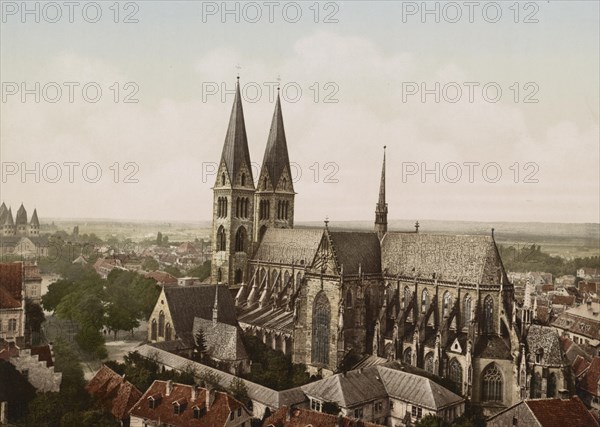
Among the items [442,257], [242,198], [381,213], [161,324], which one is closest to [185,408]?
[161,324]

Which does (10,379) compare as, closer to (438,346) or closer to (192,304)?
(192,304)

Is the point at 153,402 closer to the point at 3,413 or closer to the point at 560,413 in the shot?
the point at 3,413

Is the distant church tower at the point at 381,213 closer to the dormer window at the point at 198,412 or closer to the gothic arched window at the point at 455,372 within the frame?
the gothic arched window at the point at 455,372

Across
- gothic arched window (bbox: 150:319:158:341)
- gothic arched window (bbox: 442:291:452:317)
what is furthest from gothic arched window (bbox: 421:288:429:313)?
gothic arched window (bbox: 150:319:158:341)

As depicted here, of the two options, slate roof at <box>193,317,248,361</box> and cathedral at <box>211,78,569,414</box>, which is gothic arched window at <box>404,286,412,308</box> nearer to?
cathedral at <box>211,78,569,414</box>

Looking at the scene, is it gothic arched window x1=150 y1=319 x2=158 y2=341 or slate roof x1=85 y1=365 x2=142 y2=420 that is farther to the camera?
gothic arched window x1=150 y1=319 x2=158 y2=341

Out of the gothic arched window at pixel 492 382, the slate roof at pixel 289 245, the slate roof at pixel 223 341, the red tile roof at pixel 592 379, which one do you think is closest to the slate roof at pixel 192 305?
the slate roof at pixel 223 341

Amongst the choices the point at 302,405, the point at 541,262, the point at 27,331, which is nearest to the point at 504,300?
the point at 302,405
